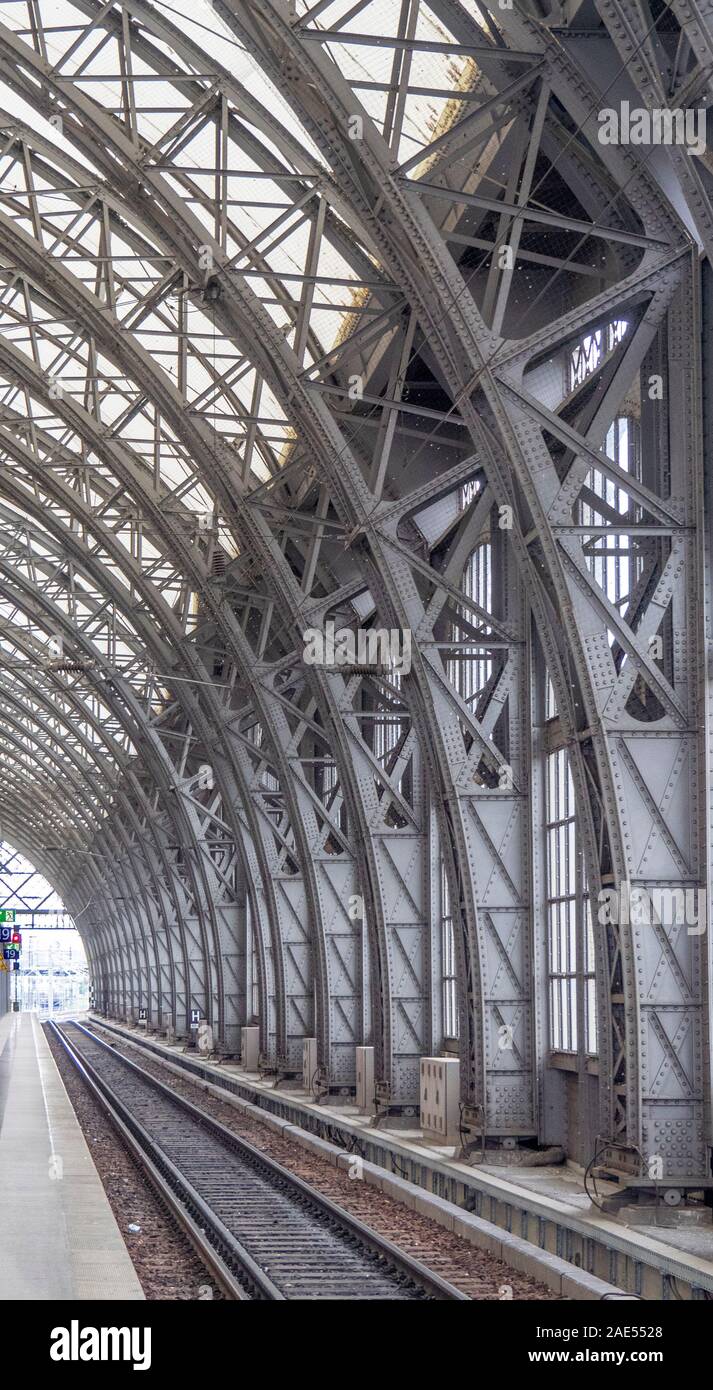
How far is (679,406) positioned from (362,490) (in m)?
6.56

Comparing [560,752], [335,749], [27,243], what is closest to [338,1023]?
[335,749]

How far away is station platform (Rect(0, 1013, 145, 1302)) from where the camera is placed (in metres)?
12.4

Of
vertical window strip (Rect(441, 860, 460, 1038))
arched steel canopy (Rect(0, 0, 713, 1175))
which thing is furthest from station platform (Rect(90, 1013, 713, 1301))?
vertical window strip (Rect(441, 860, 460, 1038))

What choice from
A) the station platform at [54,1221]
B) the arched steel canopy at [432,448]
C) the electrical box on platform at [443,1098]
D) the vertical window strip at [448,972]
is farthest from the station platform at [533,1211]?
the station platform at [54,1221]

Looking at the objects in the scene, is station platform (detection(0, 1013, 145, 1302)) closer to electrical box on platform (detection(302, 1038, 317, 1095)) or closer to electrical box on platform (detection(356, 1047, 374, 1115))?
electrical box on platform (detection(356, 1047, 374, 1115))

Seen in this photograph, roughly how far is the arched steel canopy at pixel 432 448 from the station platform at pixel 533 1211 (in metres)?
0.94

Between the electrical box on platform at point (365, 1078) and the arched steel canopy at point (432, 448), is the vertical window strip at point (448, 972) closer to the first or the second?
the arched steel canopy at point (432, 448)

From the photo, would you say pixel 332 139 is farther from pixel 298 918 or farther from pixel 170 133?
pixel 298 918

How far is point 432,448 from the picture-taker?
26422 mm

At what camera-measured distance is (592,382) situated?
1717cm

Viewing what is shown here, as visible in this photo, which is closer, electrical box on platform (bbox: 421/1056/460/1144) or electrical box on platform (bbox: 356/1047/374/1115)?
electrical box on platform (bbox: 421/1056/460/1144)

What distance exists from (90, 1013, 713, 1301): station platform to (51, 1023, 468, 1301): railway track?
99 centimetres

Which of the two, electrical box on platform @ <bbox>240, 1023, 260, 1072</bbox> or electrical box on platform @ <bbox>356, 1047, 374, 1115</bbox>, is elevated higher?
electrical box on platform @ <bbox>356, 1047, 374, 1115</bbox>

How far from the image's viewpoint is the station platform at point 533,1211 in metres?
13.3
